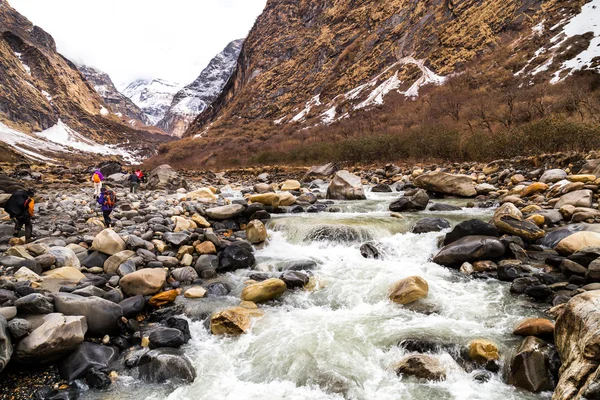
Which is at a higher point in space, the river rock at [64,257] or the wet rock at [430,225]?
the river rock at [64,257]

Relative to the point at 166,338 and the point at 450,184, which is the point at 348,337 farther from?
the point at 450,184

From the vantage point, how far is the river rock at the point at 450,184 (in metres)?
14.3

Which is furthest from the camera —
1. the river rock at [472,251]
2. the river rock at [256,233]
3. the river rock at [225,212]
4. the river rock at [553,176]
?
the river rock at [553,176]

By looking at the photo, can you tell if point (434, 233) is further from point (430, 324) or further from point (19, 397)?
point (19, 397)

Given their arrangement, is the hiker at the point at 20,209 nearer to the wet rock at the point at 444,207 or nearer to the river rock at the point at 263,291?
the river rock at the point at 263,291

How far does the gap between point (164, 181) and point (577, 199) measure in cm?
2021

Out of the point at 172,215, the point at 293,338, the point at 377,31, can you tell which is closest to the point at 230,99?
the point at 377,31

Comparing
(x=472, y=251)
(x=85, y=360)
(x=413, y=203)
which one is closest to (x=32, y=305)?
(x=85, y=360)

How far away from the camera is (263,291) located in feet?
21.9

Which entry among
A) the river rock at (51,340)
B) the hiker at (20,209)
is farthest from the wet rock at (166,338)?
the hiker at (20,209)

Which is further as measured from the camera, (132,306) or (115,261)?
(115,261)

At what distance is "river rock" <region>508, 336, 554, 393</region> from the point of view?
3.92 metres

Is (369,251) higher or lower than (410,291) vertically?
higher

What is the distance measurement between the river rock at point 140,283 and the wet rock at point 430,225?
6.77m
